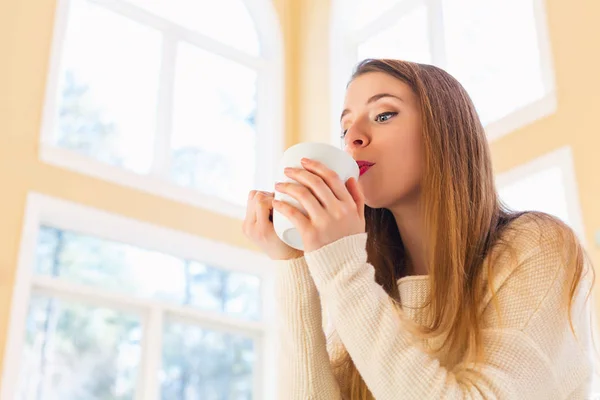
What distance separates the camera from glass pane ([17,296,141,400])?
330 cm

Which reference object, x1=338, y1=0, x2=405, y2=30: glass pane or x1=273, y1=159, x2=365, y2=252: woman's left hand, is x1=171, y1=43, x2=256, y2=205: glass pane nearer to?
x1=338, y1=0, x2=405, y2=30: glass pane

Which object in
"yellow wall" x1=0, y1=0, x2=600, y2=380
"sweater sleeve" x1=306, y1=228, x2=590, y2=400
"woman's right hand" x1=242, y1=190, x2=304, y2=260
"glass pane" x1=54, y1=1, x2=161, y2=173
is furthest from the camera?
"glass pane" x1=54, y1=1, x2=161, y2=173

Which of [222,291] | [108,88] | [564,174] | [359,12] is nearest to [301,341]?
[564,174]

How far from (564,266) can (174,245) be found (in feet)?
10.2

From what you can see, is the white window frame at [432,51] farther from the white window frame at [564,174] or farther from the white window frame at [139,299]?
the white window frame at [139,299]

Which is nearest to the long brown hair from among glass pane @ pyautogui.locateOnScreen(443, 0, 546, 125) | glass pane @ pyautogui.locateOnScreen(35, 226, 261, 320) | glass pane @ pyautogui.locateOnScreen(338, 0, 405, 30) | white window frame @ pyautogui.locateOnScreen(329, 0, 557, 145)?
white window frame @ pyautogui.locateOnScreen(329, 0, 557, 145)

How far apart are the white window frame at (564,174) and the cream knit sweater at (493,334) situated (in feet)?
6.66

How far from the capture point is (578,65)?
306 centimetres

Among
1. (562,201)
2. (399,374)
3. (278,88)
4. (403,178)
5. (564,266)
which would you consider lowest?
(399,374)

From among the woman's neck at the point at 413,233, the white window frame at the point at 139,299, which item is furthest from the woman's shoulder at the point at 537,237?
the white window frame at the point at 139,299

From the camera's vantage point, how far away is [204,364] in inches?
151

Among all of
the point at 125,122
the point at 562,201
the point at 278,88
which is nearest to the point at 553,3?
the point at 562,201

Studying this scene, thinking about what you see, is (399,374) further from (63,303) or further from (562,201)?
(63,303)

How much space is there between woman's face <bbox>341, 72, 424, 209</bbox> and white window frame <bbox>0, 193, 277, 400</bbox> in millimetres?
2526
